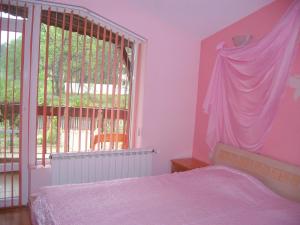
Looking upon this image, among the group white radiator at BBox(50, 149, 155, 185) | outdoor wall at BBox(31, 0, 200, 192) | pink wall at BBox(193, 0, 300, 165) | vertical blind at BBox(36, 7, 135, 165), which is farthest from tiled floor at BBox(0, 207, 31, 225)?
pink wall at BBox(193, 0, 300, 165)

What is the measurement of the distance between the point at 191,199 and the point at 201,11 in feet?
6.55

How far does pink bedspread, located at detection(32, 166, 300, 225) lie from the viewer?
2037mm

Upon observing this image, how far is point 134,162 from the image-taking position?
11.5 ft

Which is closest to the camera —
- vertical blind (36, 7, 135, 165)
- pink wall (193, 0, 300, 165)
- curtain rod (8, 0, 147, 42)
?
pink wall (193, 0, 300, 165)

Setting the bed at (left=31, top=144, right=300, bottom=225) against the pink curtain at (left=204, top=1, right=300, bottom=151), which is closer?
the bed at (left=31, top=144, right=300, bottom=225)

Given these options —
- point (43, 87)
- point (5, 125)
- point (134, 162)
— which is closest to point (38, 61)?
point (43, 87)

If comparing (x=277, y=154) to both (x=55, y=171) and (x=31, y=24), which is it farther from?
(x=31, y=24)

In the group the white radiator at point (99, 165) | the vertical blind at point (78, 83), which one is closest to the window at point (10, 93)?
the vertical blind at point (78, 83)

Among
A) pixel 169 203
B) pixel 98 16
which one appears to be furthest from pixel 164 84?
pixel 169 203

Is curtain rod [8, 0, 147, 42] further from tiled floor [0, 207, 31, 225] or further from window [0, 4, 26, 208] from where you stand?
tiled floor [0, 207, 31, 225]

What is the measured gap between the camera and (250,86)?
9.41 feet

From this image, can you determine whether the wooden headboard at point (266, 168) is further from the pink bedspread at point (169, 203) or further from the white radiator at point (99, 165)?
the white radiator at point (99, 165)

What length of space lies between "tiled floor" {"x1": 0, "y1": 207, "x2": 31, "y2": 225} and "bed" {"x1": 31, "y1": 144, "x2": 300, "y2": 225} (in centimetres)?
67

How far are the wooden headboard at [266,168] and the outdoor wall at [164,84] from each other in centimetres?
73
